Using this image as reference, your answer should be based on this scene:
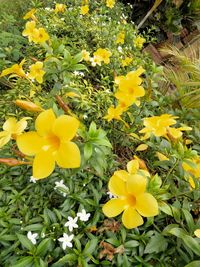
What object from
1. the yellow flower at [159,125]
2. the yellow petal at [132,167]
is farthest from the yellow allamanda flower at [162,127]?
the yellow petal at [132,167]

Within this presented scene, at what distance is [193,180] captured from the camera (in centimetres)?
167

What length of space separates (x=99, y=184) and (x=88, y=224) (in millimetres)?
217

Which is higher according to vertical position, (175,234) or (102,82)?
Result: (175,234)

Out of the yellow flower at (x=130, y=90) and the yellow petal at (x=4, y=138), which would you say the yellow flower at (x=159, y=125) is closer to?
the yellow flower at (x=130, y=90)

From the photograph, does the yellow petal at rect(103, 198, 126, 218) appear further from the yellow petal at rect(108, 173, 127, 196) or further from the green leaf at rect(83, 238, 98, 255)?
the green leaf at rect(83, 238, 98, 255)

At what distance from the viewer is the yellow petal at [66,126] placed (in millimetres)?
1203

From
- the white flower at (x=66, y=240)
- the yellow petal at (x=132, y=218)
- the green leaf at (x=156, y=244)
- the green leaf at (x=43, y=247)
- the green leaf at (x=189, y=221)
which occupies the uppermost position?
the yellow petal at (x=132, y=218)

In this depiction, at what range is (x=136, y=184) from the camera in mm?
1275

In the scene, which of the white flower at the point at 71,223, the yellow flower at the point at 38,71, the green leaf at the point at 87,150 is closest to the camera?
the green leaf at the point at 87,150

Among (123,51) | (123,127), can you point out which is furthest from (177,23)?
(123,127)

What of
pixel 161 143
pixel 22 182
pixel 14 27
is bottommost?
pixel 14 27

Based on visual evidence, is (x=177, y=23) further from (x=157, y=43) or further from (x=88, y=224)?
(x=88, y=224)

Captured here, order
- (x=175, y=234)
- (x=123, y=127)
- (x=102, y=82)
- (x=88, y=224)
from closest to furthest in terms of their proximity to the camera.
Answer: (x=175, y=234) < (x=88, y=224) < (x=123, y=127) < (x=102, y=82)

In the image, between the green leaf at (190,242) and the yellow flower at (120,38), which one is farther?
the yellow flower at (120,38)
